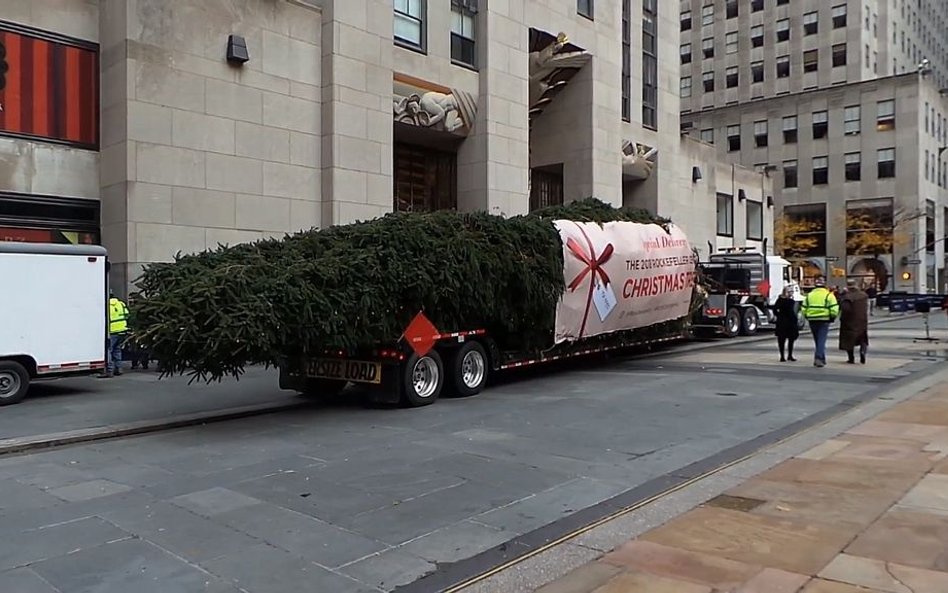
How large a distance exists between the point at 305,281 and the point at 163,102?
1032cm

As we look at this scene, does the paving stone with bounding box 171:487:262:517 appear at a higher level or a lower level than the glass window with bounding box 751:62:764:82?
lower

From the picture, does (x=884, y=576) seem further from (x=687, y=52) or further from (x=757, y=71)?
(x=687, y=52)

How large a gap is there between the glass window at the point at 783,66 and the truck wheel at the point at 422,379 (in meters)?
75.7

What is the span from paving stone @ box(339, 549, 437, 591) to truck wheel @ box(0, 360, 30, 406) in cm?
965

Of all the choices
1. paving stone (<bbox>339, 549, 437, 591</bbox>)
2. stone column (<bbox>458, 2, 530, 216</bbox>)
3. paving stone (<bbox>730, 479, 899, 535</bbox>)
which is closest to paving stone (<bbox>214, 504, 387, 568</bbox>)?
paving stone (<bbox>339, 549, 437, 591</bbox>)

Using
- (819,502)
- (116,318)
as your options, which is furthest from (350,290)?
(116,318)

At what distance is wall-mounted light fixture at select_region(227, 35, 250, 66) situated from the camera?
63.2ft

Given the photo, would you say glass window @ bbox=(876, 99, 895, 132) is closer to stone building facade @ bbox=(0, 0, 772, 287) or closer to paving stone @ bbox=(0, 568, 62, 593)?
stone building facade @ bbox=(0, 0, 772, 287)

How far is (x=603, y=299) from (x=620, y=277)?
32.5 inches

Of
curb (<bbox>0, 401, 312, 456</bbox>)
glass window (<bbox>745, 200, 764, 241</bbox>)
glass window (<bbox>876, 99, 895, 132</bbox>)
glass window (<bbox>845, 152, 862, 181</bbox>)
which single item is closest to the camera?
curb (<bbox>0, 401, 312, 456</bbox>)

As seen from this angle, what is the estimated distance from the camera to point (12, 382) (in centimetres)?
1242

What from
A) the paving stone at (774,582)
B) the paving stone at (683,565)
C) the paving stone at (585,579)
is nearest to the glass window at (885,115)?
the paving stone at (683,565)

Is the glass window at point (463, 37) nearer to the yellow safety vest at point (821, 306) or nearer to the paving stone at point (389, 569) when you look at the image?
the yellow safety vest at point (821, 306)

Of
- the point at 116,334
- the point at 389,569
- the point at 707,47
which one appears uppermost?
the point at 707,47
